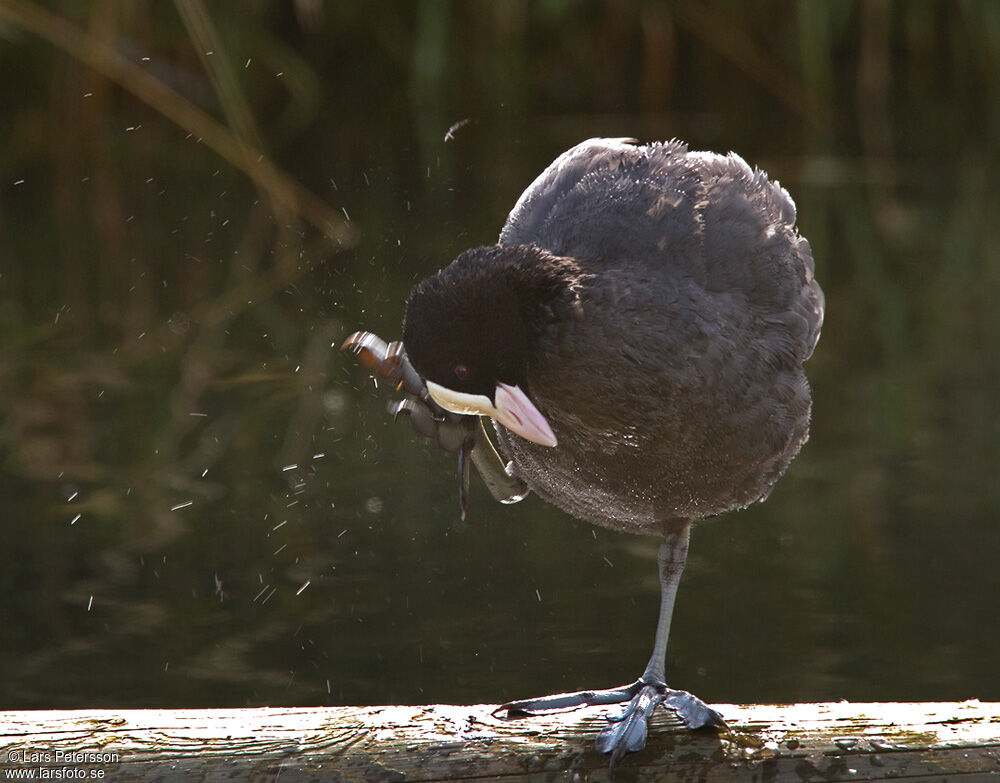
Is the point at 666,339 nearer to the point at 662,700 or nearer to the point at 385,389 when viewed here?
the point at 662,700

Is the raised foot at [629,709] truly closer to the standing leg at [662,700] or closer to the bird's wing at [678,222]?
the standing leg at [662,700]

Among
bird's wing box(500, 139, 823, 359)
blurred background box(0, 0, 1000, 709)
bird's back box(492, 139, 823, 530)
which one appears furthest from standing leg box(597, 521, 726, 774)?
blurred background box(0, 0, 1000, 709)

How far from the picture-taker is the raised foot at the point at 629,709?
9.94 ft

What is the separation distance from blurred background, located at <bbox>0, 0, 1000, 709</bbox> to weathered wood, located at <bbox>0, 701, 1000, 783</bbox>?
4.98 ft

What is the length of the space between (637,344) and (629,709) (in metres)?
0.72

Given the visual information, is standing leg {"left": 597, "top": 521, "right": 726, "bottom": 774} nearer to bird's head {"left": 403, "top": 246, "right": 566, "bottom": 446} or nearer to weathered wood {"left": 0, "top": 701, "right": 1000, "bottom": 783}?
weathered wood {"left": 0, "top": 701, "right": 1000, "bottom": 783}

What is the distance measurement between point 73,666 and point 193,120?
5.71 ft

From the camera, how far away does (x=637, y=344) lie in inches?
123

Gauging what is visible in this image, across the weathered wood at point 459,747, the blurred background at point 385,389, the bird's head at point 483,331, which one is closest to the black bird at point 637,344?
the bird's head at point 483,331

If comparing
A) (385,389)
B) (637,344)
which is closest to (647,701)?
(637,344)

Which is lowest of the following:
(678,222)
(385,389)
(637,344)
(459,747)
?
(459,747)

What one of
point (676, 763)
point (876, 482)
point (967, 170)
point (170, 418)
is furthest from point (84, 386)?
point (967, 170)

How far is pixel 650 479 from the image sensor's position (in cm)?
340

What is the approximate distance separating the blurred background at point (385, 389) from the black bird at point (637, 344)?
852 mm
